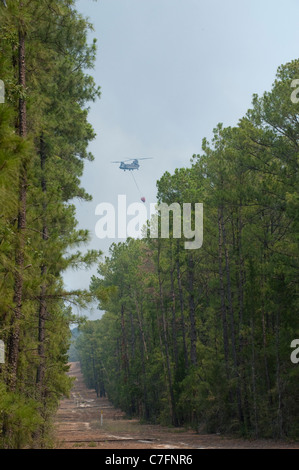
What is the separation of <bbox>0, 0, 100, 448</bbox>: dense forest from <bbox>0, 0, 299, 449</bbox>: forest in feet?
0.12

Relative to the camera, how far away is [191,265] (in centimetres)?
2994

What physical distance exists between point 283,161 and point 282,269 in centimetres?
452

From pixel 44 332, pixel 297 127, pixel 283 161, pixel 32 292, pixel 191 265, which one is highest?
pixel 297 127

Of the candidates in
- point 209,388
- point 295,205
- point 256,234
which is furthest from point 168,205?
point 295,205

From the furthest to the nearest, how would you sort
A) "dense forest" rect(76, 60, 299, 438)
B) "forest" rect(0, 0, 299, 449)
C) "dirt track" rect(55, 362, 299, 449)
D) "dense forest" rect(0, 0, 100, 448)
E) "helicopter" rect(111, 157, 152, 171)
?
1. "helicopter" rect(111, 157, 152, 171)
2. "dense forest" rect(76, 60, 299, 438)
3. "dirt track" rect(55, 362, 299, 449)
4. "forest" rect(0, 0, 299, 449)
5. "dense forest" rect(0, 0, 100, 448)

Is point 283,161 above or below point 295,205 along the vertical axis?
above

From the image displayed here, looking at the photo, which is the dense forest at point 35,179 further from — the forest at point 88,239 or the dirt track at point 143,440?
the dirt track at point 143,440

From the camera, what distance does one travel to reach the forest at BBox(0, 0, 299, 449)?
8820 millimetres

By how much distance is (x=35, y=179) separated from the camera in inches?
442

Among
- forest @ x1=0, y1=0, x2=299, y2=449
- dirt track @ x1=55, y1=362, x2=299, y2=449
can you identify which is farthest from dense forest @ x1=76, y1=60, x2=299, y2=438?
dirt track @ x1=55, y1=362, x2=299, y2=449

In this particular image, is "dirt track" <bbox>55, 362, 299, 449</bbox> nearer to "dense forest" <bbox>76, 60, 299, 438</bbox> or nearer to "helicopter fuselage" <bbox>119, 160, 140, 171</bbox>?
"dense forest" <bbox>76, 60, 299, 438</bbox>

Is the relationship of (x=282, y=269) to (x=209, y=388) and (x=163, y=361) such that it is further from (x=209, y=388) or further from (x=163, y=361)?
(x=163, y=361)

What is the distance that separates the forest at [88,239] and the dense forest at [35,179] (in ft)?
0.12

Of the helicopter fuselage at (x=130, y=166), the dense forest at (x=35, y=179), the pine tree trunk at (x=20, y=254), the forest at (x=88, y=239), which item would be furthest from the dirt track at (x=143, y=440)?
the helicopter fuselage at (x=130, y=166)
